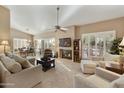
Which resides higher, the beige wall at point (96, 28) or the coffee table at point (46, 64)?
the beige wall at point (96, 28)

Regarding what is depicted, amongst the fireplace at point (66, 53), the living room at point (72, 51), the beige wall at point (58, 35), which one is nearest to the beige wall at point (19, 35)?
the living room at point (72, 51)

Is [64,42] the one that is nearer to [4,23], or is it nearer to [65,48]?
[65,48]

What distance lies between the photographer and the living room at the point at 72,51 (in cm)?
259

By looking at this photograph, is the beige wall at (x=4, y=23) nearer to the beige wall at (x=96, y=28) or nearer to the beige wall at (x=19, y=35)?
the beige wall at (x=96, y=28)

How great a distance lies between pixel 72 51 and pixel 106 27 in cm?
283

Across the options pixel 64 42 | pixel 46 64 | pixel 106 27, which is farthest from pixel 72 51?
pixel 46 64

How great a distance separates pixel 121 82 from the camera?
5.22 ft

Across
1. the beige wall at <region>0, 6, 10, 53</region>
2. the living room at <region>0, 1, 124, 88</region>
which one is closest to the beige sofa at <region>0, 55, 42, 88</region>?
the living room at <region>0, 1, 124, 88</region>

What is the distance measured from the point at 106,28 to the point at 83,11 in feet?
6.09

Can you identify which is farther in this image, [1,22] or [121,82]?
[1,22]

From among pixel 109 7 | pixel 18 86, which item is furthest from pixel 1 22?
pixel 109 7

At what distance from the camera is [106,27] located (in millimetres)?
6156
